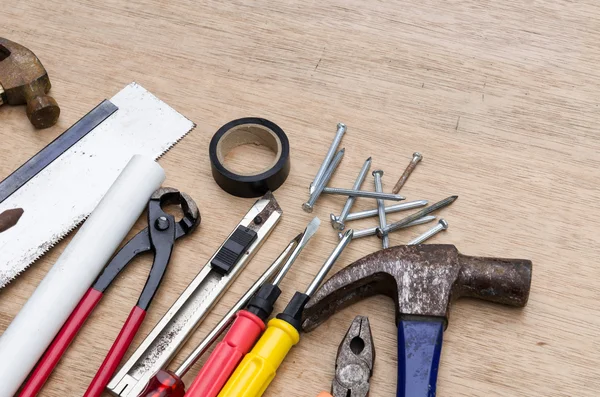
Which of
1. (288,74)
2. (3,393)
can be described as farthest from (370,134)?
(3,393)

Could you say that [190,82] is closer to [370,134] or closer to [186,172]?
[186,172]

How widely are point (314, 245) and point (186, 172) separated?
331 millimetres

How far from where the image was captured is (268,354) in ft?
3.66

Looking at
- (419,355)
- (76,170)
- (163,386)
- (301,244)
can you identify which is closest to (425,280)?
(419,355)

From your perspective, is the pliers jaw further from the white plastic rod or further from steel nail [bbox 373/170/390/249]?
steel nail [bbox 373/170/390/249]

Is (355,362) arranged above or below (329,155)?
below

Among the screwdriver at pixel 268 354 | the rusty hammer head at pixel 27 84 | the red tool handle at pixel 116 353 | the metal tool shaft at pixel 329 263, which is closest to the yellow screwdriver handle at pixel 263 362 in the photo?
Result: the screwdriver at pixel 268 354

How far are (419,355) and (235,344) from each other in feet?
1.05

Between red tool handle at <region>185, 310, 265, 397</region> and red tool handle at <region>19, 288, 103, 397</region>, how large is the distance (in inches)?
10.1

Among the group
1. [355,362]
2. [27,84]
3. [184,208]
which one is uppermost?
[27,84]

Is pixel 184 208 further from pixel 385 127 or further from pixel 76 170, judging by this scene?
pixel 385 127

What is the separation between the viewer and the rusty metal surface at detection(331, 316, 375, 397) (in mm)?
1134

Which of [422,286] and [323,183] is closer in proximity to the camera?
[422,286]

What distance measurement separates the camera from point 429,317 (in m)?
1.16
